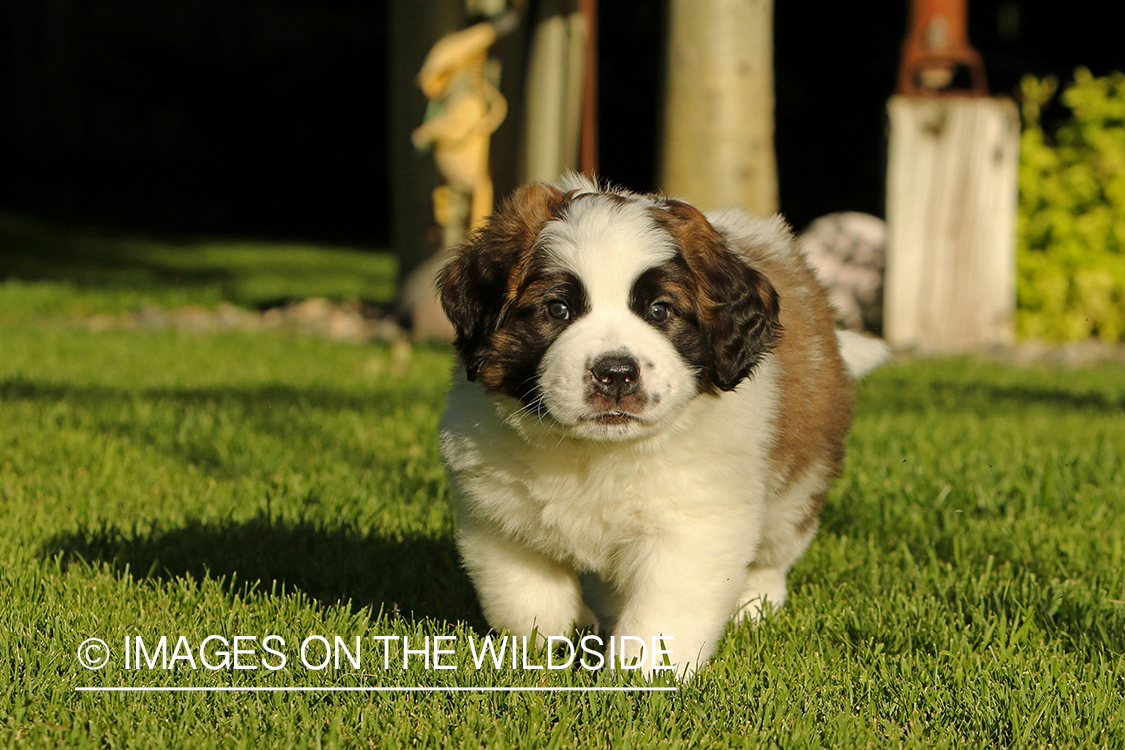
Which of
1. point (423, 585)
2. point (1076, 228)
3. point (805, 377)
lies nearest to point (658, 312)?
point (805, 377)

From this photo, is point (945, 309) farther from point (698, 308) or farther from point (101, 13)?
point (101, 13)

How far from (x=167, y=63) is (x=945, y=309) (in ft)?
49.5

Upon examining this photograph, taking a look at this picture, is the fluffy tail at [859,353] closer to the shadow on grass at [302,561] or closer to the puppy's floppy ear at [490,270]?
the puppy's floppy ear at [490,270]

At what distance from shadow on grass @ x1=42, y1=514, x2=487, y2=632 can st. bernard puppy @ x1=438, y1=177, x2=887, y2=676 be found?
0.46m

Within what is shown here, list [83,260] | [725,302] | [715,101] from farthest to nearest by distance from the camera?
[83,260] < [715,101] < [725,302]

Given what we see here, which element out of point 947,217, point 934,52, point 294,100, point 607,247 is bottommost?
point 947,217

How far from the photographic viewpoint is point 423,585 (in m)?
3.63

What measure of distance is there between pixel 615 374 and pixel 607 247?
0.98 ft

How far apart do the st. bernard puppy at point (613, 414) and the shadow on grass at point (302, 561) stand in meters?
0.46

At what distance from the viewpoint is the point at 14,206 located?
21.2 metres

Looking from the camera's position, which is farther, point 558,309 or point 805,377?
point 805,377

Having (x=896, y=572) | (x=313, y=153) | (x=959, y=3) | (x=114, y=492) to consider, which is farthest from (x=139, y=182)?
(x=896, y=572)

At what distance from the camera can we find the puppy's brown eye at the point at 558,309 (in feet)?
9.20

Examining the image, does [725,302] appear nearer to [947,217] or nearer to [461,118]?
[461,118]
